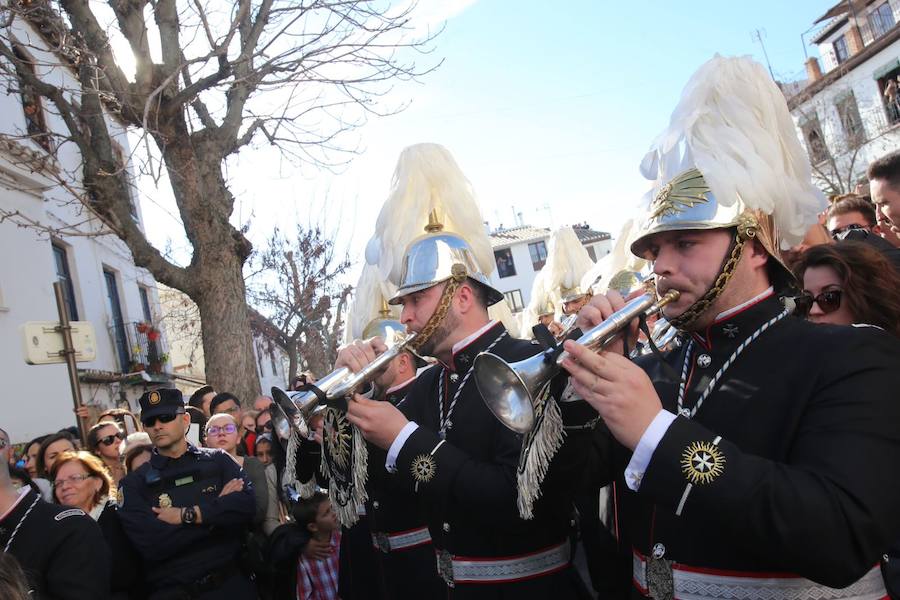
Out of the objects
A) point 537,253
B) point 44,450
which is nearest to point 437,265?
point 44,450

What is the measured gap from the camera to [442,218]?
16.9ft

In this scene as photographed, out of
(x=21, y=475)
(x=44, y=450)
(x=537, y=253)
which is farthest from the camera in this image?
(x=537, y=253)

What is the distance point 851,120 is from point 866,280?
97.4 ft

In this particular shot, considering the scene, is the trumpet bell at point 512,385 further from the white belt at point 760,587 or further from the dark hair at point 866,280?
the dark hair at point 866,280

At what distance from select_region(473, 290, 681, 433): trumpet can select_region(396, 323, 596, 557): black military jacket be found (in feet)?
0.52

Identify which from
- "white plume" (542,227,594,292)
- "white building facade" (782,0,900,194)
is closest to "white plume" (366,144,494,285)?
"white plume" (542,227,594,292)

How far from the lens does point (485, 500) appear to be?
3.03m

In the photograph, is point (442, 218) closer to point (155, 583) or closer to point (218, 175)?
point (155, 583)

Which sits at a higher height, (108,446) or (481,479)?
(108,446)

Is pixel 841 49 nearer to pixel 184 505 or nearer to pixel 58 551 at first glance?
pixel 184 505

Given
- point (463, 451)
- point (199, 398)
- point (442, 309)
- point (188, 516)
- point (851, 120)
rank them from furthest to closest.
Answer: point (851, 120)
point (199, 398)
point (188, 516)
point (442, 309)
point (463, 451)

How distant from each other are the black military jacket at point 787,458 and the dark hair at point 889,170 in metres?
2.95

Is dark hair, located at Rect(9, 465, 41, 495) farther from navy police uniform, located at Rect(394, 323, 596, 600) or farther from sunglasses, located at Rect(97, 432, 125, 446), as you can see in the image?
navy police uniform, located at Rect(394, 323, 596, 600)

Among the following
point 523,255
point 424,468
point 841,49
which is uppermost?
point 841,49
